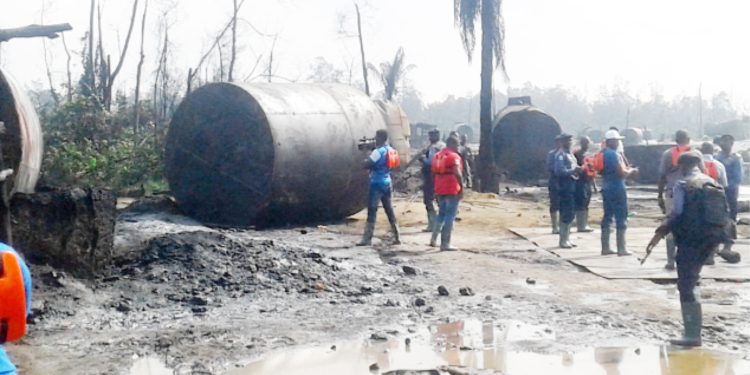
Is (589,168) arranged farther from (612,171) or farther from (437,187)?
(437,187)

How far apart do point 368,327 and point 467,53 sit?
55.3 ft

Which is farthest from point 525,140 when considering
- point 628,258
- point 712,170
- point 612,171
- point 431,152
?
point 712,170

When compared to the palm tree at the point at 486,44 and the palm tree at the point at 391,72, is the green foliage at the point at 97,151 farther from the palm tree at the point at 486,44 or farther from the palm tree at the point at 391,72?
the palm tree at the point at 391,72

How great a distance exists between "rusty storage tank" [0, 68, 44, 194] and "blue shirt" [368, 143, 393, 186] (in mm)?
4493

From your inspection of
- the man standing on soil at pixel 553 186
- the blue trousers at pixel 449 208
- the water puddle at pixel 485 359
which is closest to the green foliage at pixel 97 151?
the blue trousers at pixel 449 208

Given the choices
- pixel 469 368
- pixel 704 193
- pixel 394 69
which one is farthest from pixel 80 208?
pixel 394 69

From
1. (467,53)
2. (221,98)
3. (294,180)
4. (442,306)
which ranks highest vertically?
(467,53)

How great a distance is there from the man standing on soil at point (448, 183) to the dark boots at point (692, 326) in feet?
15.8

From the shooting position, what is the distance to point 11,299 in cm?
202

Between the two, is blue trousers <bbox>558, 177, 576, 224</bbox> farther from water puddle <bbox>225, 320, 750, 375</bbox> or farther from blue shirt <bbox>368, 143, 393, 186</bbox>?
water puddle <bbox>225, 320, 750, 375</bbox>

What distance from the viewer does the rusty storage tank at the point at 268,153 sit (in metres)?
11.9

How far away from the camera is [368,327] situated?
635cm

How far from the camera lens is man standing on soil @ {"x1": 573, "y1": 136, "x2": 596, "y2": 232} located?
39.5ft

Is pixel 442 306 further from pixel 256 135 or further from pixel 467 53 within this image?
pixel 467 53
